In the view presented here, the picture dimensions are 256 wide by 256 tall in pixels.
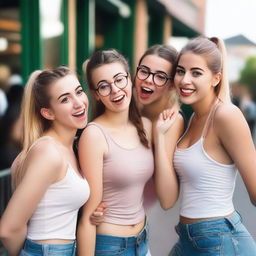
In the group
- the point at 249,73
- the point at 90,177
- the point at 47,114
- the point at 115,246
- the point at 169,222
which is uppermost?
the point at 47,114

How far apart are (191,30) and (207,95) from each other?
49.6ft

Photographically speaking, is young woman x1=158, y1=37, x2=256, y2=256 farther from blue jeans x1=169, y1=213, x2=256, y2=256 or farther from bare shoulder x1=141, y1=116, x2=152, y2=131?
bare shoulder x1=141, y1=116, x2=152, y2=131

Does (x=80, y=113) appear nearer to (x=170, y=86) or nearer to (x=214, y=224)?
(x=170, y=86)

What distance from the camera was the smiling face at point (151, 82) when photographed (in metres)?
2.18

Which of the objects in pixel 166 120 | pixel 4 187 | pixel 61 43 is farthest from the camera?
pixel 61 43

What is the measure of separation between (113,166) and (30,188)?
436 mm

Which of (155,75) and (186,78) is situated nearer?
(186,78)

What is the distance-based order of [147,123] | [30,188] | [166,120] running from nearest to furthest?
1. [30,188]
2. [166,120]
3. [147,123]

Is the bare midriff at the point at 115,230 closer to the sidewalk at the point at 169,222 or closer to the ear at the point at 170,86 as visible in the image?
the ear at the point at 170,86

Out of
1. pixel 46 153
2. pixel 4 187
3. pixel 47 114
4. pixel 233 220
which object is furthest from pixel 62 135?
pixel 4 187

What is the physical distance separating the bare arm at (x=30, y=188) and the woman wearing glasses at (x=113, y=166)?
0.64 feet

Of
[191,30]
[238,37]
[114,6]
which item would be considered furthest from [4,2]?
[191,30]

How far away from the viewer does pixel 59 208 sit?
1846mm

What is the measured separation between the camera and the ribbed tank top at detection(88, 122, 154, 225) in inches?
76.5
